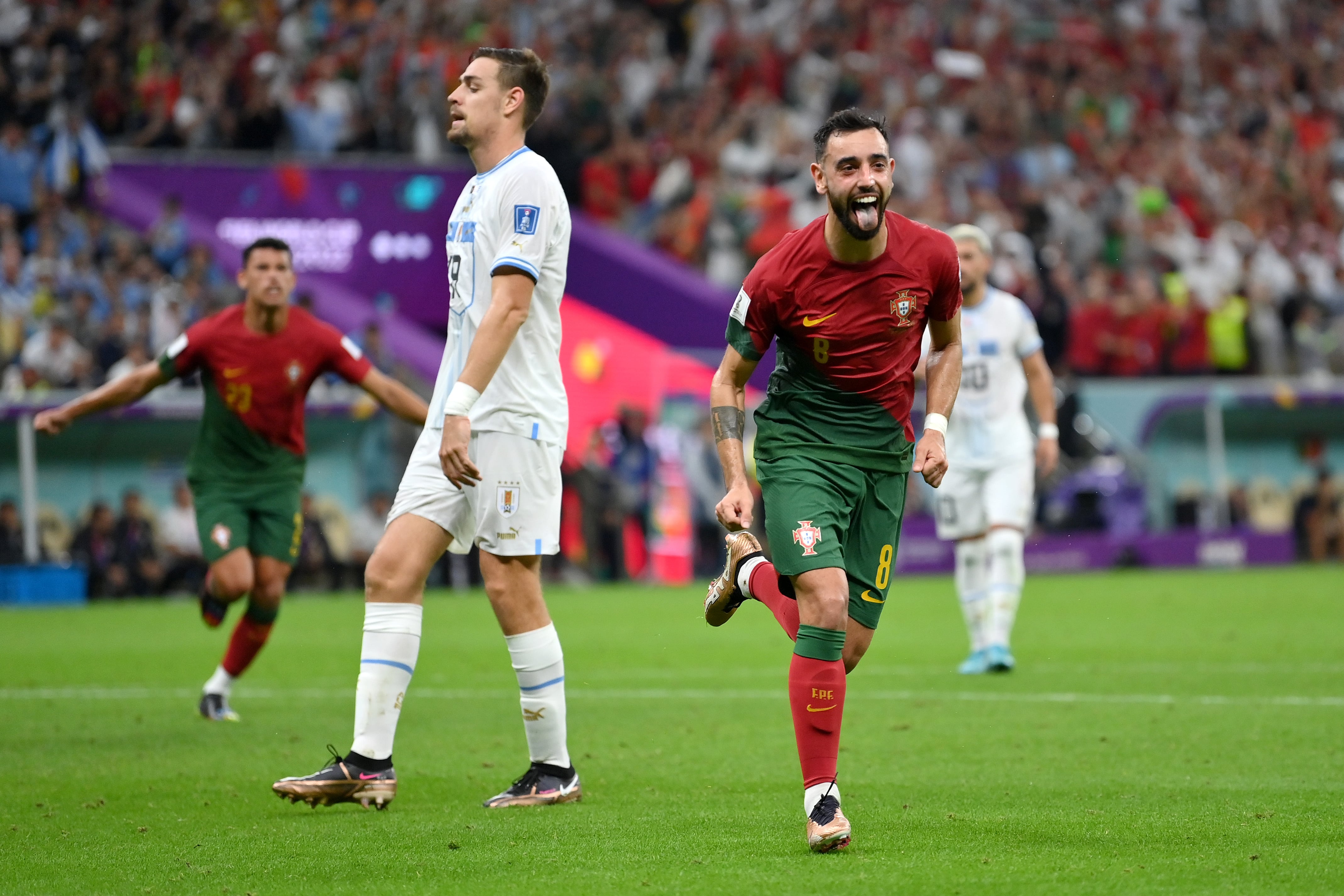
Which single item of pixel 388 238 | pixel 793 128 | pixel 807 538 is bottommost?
pixel 807 538

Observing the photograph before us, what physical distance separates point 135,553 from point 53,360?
237 centimetres

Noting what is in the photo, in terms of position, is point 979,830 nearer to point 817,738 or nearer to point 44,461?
point 817,738

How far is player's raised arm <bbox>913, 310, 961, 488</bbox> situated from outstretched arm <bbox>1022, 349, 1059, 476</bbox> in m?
4.79

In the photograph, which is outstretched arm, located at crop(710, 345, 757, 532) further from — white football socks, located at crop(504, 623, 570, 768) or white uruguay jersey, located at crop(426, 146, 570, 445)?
white football socks, located at crop(504, 623, 570, 768)

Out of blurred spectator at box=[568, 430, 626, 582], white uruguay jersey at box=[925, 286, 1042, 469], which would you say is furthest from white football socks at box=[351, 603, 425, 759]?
blurred spectator at box=[568, 430, 626, 582]

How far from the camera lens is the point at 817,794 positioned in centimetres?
521

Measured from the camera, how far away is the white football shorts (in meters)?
11.0

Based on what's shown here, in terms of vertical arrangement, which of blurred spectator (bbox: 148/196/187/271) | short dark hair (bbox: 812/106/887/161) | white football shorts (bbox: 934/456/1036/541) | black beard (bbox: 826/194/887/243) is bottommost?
white football shorts (bbox: 934/456/1036/541)

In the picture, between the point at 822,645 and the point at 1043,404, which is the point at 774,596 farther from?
the point at 1043,404

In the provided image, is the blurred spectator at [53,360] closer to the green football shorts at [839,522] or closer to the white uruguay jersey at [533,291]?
the white uruguay jersey at [533,291]

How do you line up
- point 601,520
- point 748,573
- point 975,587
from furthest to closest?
point 601,520 → point 975,587 → point 748,573

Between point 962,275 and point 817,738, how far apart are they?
5.98 metres

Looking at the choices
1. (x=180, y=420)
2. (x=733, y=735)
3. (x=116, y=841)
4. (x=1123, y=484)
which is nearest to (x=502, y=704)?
(x=733, y=735)

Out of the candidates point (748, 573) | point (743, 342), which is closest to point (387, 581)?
point (748, 573)
